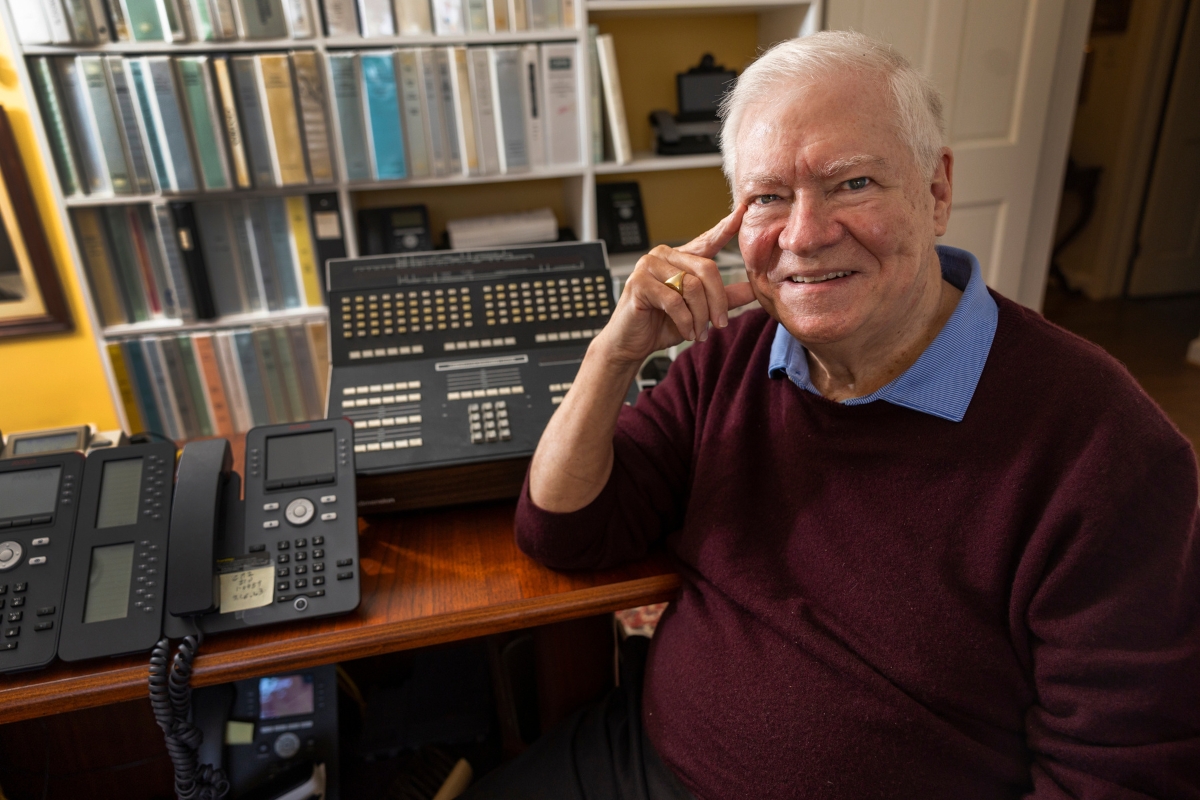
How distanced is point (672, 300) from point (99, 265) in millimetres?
1864

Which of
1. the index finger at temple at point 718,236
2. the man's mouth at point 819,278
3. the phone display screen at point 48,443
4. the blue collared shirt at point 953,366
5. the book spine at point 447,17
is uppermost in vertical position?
the book spine at point 447,17

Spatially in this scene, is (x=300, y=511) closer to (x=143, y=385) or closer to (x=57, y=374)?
(x=143, y=385)

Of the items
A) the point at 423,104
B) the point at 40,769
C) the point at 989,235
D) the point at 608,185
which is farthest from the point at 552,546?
the point at 989,235

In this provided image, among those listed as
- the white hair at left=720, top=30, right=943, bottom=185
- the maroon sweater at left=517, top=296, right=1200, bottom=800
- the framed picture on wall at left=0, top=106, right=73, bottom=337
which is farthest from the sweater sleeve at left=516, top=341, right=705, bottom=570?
the framed picture on wall at left=0, top=106, right=73, bottom=337

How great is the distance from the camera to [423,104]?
79.0 inches

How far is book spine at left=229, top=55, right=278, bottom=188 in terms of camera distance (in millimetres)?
1869

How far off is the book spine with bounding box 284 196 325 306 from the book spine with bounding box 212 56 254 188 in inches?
5.4

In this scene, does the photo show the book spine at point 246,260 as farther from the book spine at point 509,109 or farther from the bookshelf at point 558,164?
the book spine at point 509,109

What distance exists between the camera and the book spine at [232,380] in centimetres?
208

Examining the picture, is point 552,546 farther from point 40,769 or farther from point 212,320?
point 212,320

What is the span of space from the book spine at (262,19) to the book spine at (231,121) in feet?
0.33

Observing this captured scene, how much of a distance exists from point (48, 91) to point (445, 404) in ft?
5.02

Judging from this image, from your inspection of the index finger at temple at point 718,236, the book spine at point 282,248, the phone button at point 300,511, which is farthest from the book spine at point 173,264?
the index finger at temple at point 718,236

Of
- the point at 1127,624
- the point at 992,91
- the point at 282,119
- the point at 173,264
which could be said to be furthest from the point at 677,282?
the point at 992,91
